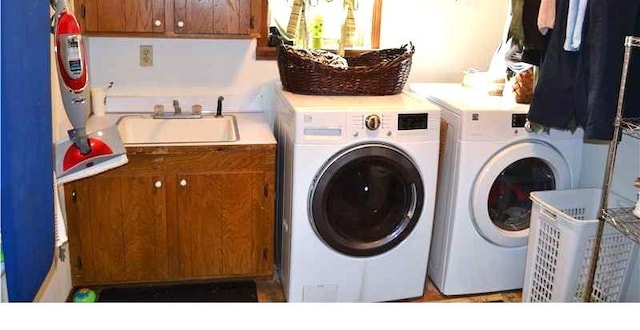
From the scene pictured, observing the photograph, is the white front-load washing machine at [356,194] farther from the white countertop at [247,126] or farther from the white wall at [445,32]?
the white wall at [445,32]

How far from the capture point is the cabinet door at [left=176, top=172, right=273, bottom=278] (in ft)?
8.95

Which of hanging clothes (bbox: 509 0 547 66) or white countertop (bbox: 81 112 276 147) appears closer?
hanging clothes (bbox: 509 0 547 66)

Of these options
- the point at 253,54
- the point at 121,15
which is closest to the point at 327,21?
the point at 253,54

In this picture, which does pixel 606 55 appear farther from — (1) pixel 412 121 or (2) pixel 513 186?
(2) pixel 513 186

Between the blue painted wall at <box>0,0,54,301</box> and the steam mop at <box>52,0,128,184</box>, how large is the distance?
0.98ft

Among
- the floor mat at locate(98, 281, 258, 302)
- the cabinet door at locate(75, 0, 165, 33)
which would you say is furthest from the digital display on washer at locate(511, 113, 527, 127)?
the cabinet door at locate(75, 0, 165, 33)

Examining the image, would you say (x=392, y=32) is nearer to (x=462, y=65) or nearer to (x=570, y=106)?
(x=462, y=65)

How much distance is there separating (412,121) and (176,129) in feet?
4.09

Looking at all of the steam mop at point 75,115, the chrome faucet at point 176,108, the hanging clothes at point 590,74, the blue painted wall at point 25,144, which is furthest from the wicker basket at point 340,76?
the blue painted wall at point 25,144

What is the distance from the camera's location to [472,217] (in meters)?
2.83

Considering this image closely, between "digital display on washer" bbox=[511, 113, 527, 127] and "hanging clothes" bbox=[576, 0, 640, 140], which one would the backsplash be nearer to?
"digital display on washer" bbox=[511, 113, 527, 127]

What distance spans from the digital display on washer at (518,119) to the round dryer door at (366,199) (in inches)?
20.0
